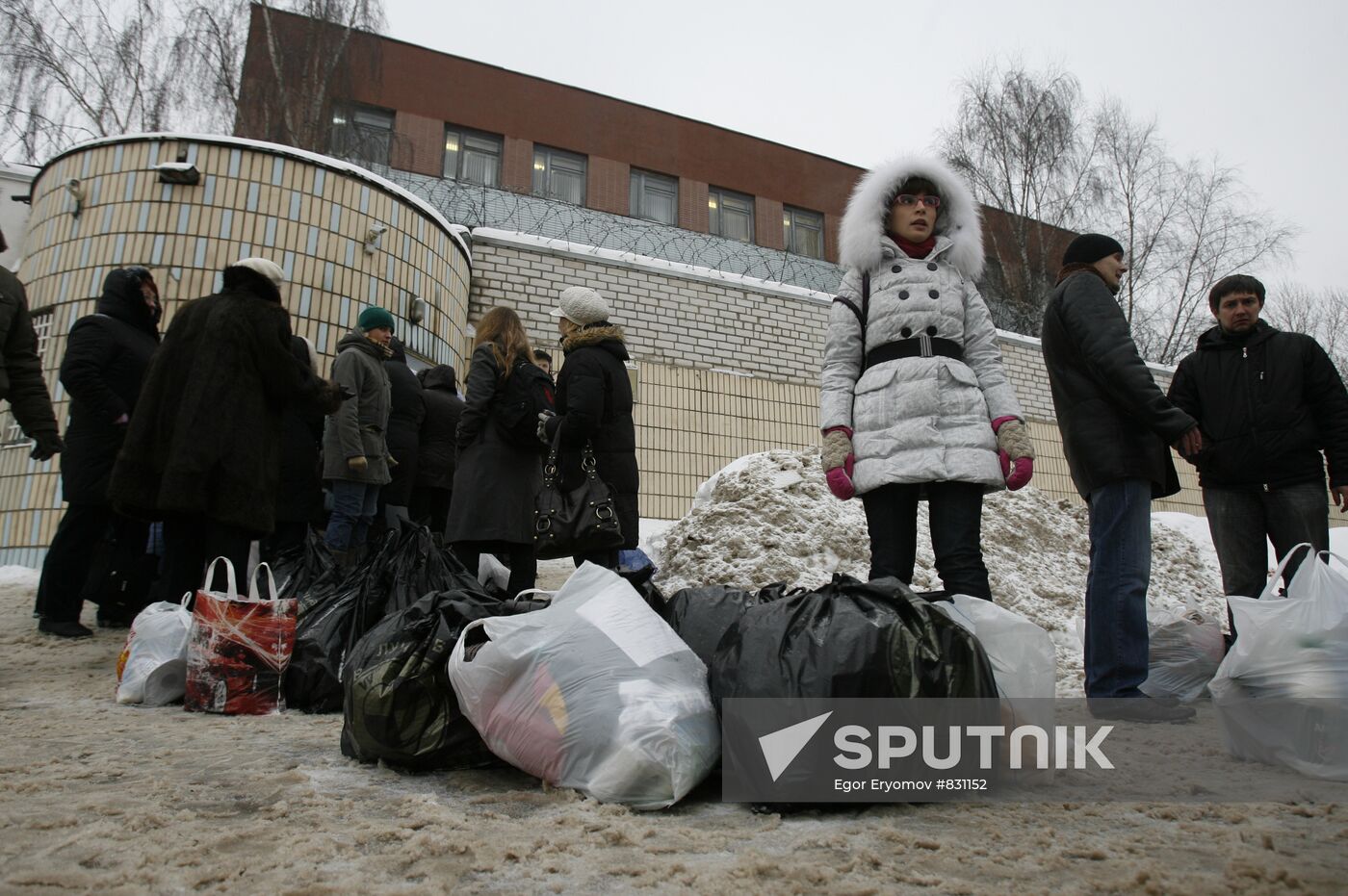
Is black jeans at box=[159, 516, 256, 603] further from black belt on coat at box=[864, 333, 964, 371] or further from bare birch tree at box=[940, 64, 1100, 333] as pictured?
bare birch tree at box=[940, 64, 1100, 333]

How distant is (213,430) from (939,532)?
2751 mm

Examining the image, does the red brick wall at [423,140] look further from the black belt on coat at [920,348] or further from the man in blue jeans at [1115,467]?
the man in blue jeans at [1115,467]

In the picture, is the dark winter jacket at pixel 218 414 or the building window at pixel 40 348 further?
the building window at pixel 40 348

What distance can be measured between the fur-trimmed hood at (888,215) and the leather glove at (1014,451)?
0.62 metres

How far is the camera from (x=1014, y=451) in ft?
8.77

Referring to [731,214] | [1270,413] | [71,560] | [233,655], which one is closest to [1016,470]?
[1270,413]

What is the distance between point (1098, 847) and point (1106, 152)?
22.5 meters

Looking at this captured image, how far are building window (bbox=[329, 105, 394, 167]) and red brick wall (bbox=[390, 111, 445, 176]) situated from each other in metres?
0.26

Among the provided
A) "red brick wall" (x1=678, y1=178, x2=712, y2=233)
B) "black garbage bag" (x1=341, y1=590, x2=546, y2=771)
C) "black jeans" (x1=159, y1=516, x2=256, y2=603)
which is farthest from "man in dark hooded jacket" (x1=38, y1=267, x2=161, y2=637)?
"red brick wall" (x1=678, y1=178, x2=712, y2=233)

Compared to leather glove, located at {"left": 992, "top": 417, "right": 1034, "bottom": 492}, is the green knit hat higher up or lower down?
higher up

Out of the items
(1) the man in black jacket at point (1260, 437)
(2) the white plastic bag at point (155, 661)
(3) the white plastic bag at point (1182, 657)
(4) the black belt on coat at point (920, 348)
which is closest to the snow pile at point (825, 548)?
(3) the white plastic bag at point (1182, 657)

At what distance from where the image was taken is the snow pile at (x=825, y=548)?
5781 mm

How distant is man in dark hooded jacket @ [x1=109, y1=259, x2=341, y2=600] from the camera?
3.30m

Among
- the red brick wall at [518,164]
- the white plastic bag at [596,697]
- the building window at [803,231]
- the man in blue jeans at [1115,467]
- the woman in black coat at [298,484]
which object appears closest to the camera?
the white plastic bag at [596,697]
